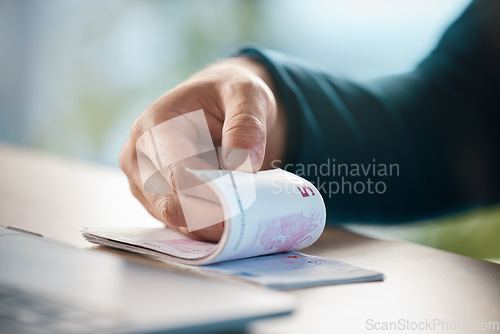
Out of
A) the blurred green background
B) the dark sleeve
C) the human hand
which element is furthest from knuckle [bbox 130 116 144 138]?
the blurred green background

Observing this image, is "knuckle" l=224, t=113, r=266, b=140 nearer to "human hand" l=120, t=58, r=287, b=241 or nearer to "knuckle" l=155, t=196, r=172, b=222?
"human hand" l=120, t=58, r=287, b=241

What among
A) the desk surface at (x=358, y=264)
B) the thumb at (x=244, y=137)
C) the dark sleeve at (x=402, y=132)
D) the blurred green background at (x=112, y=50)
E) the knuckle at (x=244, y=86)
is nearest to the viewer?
the desk surface at (x=358, y=264)

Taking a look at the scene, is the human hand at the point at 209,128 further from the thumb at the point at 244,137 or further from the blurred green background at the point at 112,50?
the blurred green background at the point at 112,50

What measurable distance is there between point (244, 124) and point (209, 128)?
7.0 inches

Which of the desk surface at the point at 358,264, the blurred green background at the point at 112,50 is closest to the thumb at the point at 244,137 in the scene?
the desk surface at the point at 358,264

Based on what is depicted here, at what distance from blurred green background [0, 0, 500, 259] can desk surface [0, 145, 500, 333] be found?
86.3 inches

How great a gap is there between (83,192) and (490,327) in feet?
2.54

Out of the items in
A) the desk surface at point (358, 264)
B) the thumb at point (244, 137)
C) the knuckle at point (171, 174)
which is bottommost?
the desk surface at point (358, 264)

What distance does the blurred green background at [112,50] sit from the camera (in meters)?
3.10

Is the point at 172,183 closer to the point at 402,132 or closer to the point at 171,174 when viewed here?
the point at 171,174

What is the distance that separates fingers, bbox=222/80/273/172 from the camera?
0.59 meters

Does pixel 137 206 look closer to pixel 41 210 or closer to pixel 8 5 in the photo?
pixel 41 210

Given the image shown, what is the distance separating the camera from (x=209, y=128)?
30.8 inches

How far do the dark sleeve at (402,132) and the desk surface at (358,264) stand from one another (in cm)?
22
